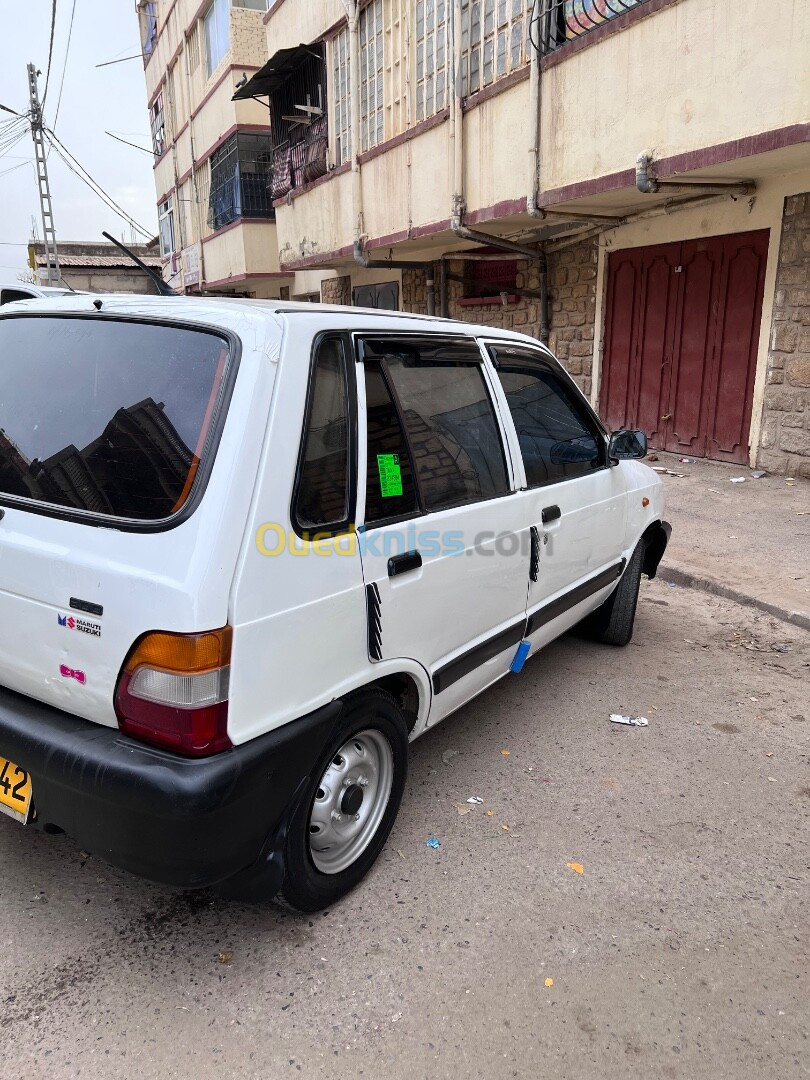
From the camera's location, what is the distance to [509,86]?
8234mm

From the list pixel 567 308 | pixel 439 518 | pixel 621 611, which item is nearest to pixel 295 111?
pixel 567 308

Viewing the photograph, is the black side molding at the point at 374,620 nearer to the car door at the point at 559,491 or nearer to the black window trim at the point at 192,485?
the black window trim at the point at 192,485

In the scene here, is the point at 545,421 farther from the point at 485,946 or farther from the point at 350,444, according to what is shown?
the point at 485,946

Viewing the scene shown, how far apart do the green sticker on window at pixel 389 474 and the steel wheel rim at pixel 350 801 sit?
2.50ft

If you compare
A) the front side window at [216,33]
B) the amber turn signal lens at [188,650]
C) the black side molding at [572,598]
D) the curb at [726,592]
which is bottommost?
the curb at [726,592]

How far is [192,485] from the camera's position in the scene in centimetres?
193

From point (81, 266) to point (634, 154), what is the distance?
32008mm

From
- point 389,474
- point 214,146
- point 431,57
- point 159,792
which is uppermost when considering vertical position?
point 214,146

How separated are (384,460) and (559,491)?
4.00 feet

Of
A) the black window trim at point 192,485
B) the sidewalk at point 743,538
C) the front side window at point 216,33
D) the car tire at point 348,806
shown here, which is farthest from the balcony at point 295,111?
the car tire at point 348,806

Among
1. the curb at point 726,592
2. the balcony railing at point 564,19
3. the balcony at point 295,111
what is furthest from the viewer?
the balcony at point 295,111

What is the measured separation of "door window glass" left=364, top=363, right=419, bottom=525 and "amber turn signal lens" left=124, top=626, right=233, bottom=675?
660 mm

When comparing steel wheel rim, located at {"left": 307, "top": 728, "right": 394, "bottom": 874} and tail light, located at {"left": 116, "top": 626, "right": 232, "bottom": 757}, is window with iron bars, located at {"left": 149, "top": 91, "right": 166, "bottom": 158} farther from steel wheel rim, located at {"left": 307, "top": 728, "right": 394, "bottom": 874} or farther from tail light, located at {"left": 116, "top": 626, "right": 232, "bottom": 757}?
tail light, located at {"left": 116, "top": 626, "right": 232, "bottom": 757}

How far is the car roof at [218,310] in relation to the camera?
2.11 meters
